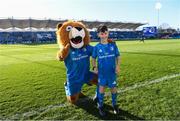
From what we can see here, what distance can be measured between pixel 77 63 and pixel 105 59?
76 centimetres

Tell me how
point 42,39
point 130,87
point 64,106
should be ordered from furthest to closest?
point 42,39 → point 130,87 → point 64,106

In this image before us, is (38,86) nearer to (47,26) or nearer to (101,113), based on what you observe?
(101,113)

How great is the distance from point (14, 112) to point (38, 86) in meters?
2.12

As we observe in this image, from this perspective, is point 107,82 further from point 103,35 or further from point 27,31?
point 27,31

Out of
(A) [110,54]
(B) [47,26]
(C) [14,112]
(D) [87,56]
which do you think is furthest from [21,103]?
(B) [47,26]

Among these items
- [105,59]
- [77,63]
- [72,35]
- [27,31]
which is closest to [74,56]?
[77,63]

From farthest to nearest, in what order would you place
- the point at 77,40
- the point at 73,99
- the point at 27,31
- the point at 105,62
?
the point at 27,31, the point at 77,40, the point at 73,99, the point at 105,62

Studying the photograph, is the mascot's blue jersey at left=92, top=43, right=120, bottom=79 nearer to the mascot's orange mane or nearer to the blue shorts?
the blue shorts

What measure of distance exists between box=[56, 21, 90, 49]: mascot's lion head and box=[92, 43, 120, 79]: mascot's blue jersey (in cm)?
70

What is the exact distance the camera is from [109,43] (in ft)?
16.4

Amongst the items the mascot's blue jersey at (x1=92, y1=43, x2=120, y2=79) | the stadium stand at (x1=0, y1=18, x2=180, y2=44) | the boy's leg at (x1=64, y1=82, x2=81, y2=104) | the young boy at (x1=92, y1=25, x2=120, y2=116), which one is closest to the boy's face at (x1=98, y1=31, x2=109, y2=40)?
the young boy at (x1=92, y1=25, x2=120, y2=116)

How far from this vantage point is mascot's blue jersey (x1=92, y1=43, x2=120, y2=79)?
4.93 meters

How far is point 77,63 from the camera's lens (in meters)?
5.50

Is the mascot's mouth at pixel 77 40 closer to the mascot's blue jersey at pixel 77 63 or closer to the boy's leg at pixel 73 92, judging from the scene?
the mascot's blue jersey at pixel 77 63
